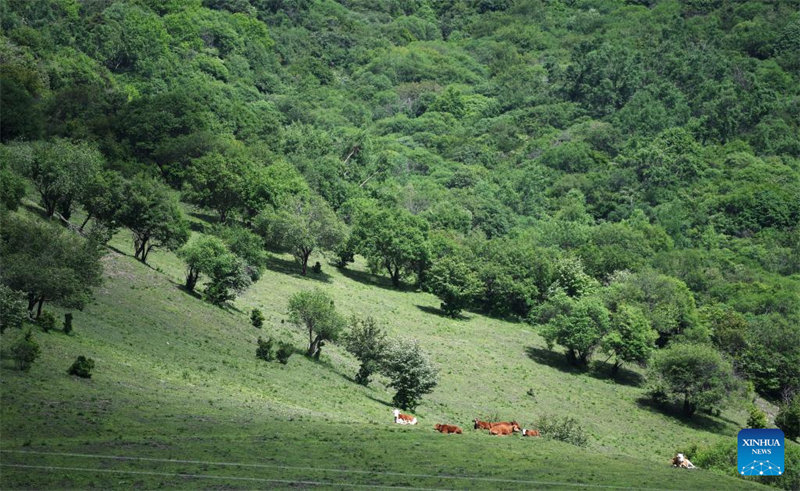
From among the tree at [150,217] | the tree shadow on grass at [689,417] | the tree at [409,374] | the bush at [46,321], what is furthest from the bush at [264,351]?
the tree shadow on grass at [689,417]

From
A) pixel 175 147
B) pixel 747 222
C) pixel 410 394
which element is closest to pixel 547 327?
pixel 410 394

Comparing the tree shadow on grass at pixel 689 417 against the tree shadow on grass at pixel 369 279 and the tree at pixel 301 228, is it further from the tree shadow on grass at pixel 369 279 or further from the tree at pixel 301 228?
the tree at pixel 301 228

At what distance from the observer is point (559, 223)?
182375 millimetres

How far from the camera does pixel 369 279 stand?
408 ft

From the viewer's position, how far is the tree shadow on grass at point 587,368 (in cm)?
10799

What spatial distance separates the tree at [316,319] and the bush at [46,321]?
23270 mm

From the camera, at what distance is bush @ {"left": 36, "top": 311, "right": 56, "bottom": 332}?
218 feet

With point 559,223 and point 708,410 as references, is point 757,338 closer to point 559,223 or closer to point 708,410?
point 708,410

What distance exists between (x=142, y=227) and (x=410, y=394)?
101 ft

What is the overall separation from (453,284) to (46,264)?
58159 millimetres

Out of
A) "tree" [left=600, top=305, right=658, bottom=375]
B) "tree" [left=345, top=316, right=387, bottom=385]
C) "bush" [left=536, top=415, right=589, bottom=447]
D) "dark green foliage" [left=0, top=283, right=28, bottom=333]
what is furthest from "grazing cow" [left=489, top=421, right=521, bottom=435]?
"tree" [left=600, top=305, right=658, bottom=375]

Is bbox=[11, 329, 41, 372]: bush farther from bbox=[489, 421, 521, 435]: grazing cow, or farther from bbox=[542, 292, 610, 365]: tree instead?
bbox=[542, 292, 610, 365]: tree

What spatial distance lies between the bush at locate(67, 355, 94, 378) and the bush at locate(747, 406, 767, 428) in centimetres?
6370

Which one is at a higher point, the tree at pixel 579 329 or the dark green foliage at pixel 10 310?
the tree at pixel 579 329
